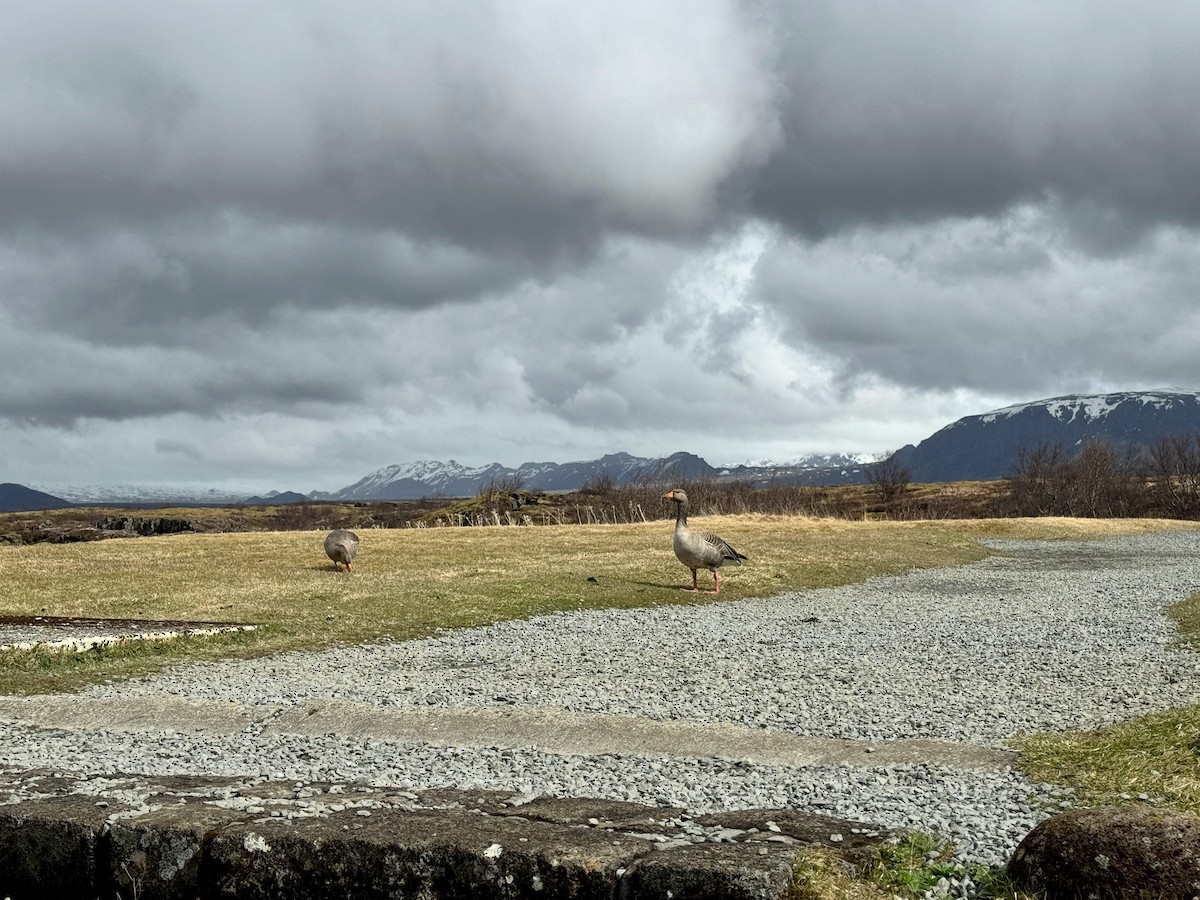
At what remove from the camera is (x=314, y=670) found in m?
15.5

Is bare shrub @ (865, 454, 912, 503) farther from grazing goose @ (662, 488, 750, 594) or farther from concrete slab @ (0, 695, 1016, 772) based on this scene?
concrete slab @ (0, 695, 1016, 772)

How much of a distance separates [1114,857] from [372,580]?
85.0 ft

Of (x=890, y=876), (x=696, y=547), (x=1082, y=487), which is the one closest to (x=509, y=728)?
(x=890, y=876)

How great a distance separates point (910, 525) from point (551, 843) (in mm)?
66051

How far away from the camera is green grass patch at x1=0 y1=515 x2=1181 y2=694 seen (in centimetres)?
1872

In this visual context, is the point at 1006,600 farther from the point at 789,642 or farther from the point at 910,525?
the point at 910,525

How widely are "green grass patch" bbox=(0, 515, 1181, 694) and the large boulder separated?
13847 mm

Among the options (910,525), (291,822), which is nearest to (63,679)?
(291,822)

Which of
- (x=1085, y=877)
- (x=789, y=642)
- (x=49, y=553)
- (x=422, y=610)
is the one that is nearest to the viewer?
(x=1085, y=877)

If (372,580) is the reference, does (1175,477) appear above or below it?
above

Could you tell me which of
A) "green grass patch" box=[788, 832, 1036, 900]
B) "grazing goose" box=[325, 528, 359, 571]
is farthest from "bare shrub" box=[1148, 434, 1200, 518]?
"green grass patch" box=[788, 832, 1036, 900]

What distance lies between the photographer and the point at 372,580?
29016 millimetres

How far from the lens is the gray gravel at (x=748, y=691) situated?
8.35 m

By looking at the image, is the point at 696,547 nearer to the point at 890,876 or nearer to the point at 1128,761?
the point at 1128,761
